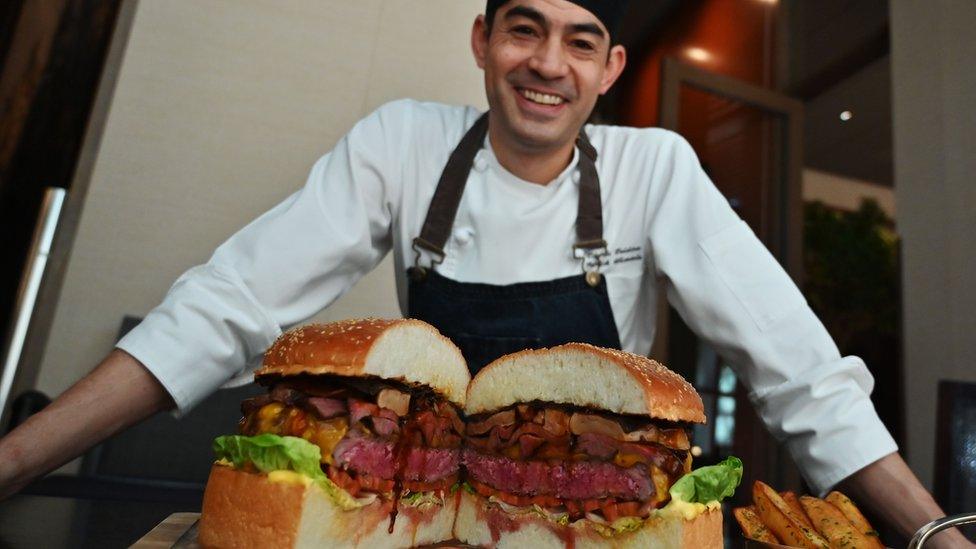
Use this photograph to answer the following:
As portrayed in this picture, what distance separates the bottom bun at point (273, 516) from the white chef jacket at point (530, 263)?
42 cm

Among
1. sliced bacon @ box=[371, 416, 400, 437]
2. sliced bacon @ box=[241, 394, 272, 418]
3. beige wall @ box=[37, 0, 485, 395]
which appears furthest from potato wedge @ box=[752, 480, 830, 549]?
beige wall @ box=[37, 0, 485, 395]

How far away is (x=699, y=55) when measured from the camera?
564 centimetres

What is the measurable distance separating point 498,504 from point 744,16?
543 centimetres

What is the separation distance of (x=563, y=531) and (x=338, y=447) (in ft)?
1.59

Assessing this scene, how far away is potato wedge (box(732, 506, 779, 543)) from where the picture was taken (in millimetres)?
1202

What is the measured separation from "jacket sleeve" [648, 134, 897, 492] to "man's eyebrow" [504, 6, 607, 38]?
452 mm

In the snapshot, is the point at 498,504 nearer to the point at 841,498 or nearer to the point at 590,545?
the point at 590,545

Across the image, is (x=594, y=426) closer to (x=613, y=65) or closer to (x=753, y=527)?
(x=753, y=527)

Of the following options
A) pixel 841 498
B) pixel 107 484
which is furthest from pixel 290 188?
pixel 841 498

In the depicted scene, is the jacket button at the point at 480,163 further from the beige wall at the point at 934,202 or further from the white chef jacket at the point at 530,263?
the beige wall at the point at 934,202

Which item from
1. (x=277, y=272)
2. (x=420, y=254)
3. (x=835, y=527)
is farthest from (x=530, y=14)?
(x=835, y=527)

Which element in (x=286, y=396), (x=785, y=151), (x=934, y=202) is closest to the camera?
(x=286, y=396)

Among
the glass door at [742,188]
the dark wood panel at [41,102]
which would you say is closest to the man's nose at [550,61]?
the dark wood panel at [41,102]

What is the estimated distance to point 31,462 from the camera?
1255 mm
